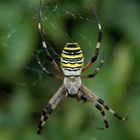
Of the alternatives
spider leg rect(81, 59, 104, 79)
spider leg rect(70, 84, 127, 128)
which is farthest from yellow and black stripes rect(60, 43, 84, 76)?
spider leg rect(70, 84, 127, 128)

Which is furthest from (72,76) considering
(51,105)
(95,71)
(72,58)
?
(51,105)

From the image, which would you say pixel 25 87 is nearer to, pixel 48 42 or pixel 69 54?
pixel 48 42

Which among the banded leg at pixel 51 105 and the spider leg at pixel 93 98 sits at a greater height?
the spider leg at pixel 93 98

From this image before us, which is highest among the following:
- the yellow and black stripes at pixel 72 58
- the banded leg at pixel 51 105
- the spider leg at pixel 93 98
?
the yellow and black stripes at pixel 72 58

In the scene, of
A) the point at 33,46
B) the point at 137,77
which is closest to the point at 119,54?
the point at 137,77

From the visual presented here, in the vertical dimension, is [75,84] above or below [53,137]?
above

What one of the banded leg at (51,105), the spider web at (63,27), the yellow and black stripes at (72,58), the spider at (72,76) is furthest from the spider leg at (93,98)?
the yellow and black stripes at (72,58)

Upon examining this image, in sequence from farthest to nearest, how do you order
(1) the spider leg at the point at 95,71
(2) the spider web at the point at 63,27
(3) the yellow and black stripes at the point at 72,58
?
1. (2) the spider web at the point at 63,27
2. (1) the spider leg at the point at 95,71
3. (3) the yellow and black stripes at the point at 72,58

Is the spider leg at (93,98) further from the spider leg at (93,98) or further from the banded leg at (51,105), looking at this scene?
the banded leg at (51,105)
